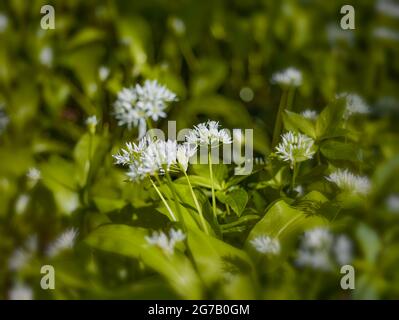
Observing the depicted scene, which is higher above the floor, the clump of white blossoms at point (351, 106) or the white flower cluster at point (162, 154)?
the clump of white blossoms at point (351, 106)

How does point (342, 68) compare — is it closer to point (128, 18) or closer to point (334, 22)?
Answer: point (334, 22)

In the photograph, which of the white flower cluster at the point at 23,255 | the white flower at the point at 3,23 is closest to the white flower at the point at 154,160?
the white flower cluster at the point at 23,255

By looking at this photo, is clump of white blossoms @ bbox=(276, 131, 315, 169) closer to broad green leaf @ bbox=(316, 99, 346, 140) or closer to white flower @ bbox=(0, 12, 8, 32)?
broad green leaf @ bbox=(316, 99, 346, 140)

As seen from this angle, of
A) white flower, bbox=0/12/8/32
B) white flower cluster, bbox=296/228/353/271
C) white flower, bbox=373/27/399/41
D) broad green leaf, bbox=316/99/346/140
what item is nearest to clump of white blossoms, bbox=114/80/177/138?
broad green leaf, bbox=316/99/346/140

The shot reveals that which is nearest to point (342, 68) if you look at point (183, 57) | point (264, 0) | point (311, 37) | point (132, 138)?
point (311, 37)

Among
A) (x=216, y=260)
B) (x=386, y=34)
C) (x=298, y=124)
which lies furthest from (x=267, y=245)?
(x=386, y=34)

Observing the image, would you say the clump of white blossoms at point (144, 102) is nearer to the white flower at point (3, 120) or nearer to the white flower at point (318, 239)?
the white flower at point (318, 239)
